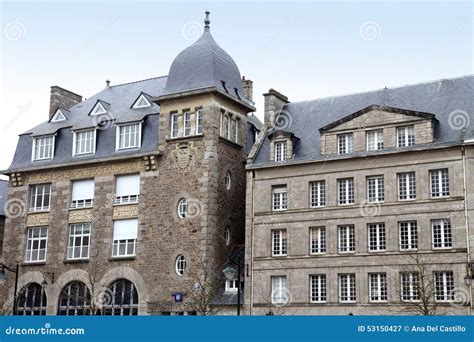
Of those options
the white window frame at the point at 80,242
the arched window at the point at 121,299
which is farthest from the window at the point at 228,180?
the white window frame at the point at 80,242

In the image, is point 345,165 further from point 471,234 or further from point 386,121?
point 471,234

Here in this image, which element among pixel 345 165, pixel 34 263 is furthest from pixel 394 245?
pixel 34 263

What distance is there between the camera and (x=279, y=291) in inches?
1517

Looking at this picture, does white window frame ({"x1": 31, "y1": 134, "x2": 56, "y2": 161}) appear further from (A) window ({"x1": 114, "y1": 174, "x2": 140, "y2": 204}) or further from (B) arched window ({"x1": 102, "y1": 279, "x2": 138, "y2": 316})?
(B) arched window ({"x1": 102, "y1": 279, "x2": 138, "y2": 316})

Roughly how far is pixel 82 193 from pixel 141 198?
182 inches

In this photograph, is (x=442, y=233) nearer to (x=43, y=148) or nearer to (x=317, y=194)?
(x=317, y=194)

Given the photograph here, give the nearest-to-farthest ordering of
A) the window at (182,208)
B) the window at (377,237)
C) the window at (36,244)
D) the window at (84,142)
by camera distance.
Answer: the window at (377,237), the window at (182,208), the window at (36,244), the window at (84,142)

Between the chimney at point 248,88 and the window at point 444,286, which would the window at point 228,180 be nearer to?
the chimney at point 248,88

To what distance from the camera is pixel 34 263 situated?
4588cm

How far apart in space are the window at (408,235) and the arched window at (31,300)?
2114 centimetres

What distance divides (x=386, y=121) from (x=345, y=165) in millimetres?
2940

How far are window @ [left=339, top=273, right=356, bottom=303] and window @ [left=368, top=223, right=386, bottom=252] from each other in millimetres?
1663

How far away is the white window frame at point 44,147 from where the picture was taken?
48188 mm

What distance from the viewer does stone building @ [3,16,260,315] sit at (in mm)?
41156
